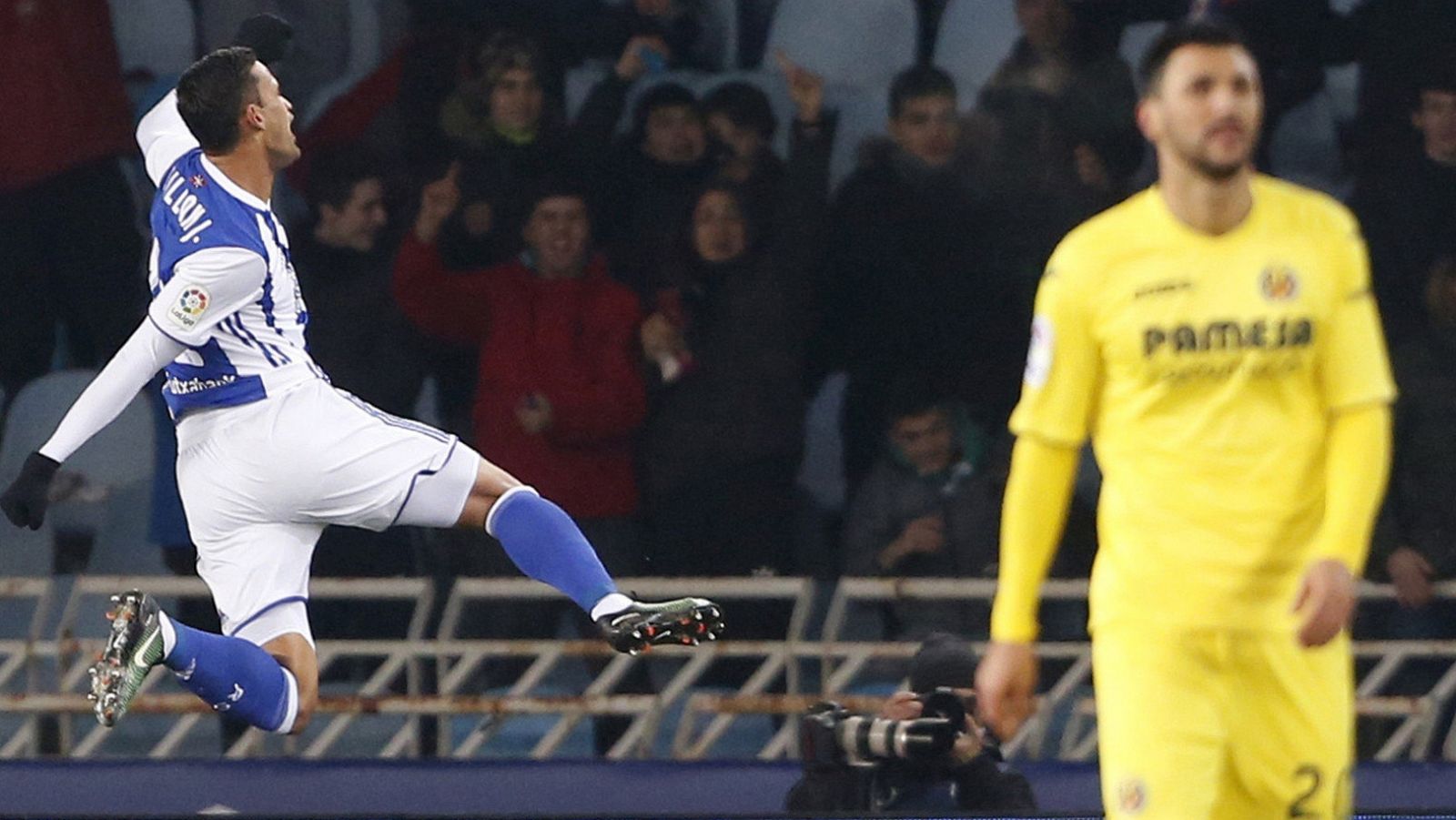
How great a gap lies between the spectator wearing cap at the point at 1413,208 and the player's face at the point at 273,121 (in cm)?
316

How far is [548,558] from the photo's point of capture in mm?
5242

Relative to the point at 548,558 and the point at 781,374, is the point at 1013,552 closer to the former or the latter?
the point at 548,558

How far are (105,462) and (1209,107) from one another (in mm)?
4797

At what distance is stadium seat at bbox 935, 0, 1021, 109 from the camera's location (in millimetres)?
7070

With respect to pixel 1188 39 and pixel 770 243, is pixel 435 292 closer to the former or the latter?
pixel 770 243

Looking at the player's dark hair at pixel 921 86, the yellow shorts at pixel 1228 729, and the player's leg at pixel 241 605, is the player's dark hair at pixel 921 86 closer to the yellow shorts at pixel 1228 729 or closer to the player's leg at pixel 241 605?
the player's leg at pixel 241 605

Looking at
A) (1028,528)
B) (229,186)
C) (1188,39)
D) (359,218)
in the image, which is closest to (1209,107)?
(1188,39)

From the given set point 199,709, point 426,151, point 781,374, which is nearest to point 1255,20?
point 781,374

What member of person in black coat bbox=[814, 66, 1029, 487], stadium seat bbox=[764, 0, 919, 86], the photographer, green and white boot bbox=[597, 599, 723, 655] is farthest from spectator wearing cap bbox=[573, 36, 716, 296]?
green and white boot bbox=[597, 599, 723, 655]

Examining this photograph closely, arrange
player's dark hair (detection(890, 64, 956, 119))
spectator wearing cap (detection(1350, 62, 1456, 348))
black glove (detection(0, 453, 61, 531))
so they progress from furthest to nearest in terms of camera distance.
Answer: player's dark hair (detection(890, 64, 956, 119)) → spectator wearing cap (detection(1350, 62, 1456, 348)) → black glove (detection(0, 453, 61, 531))

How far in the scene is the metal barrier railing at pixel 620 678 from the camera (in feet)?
22.5

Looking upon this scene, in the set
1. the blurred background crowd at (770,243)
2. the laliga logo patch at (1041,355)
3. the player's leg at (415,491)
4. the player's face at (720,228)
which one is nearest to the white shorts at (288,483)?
the player's leg at (415,491)

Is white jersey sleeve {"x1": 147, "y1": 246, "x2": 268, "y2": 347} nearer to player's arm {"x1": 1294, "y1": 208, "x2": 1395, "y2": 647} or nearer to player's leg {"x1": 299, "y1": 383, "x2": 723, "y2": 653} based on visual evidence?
player's leg {"x1": 299, "y1": 383, "x2": 723, "y2": 653}

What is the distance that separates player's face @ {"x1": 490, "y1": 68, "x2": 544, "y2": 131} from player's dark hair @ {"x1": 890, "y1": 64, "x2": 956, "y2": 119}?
102 cm
